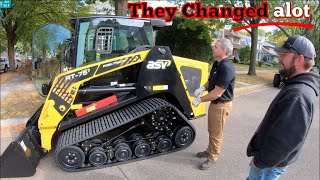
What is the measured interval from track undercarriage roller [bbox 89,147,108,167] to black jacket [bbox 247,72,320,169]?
2.34m

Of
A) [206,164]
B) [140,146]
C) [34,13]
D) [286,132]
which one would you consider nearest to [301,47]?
[286,132]

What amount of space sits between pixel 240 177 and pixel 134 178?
1445mm

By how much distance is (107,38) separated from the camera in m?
4.11

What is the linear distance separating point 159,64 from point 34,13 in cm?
1267

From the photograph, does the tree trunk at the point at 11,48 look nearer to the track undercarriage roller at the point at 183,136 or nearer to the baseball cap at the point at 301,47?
the track undercarriage roller at the point at 183,136

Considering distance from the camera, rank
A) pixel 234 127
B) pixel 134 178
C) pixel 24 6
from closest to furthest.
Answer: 1. pixel 134 178
2. pixel 234 127
3. pixel 24 6

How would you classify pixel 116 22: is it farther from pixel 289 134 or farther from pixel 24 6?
pixel 24 6

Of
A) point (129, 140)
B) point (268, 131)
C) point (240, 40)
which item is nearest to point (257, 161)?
point (268, 131)

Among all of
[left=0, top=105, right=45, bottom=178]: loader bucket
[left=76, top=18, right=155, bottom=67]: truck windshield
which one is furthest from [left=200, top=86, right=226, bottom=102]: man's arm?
[left=0, top=105, right=45, bottom=178]: loader bucket

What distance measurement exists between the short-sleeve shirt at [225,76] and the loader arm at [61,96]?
1.57 meters

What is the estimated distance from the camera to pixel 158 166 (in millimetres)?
4008

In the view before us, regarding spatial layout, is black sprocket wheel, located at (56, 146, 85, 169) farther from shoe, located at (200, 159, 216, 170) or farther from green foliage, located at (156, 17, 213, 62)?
green foliage, located at (156, 17, 213, 62)

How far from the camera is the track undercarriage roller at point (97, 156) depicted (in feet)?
12.4

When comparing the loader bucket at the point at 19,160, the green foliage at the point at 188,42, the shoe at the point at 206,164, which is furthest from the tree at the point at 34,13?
the shoe at the point at 206,164
